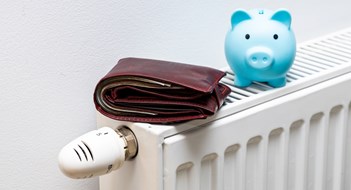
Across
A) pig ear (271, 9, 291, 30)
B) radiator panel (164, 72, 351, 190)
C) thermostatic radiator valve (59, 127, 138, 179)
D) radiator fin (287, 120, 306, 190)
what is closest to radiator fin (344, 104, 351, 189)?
radiator panel (164, 72, 351, 190)

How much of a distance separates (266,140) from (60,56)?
30 centimetres

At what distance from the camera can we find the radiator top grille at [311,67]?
35.1 inches

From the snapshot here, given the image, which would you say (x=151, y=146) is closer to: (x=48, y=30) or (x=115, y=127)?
(x=115, y=127)

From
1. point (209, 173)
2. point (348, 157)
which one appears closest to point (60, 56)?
point (209, 173)

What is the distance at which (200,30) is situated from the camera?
0.96m

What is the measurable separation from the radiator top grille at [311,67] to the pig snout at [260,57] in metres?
0.06

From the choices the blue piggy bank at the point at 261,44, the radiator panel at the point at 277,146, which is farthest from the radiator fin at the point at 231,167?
the blue piggy bank at the point at 261,44

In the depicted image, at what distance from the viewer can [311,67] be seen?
0.98 metres

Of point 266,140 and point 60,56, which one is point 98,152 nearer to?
point 60,56

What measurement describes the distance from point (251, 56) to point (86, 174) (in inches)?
9.9

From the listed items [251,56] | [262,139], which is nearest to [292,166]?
[262,139]

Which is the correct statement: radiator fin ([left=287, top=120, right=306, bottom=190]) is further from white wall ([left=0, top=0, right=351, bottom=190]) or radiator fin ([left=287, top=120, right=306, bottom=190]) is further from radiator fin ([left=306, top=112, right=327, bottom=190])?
white wall ([left=0, top=0, right=351, bottom=190])

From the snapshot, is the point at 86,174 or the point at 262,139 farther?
the point at 262,139

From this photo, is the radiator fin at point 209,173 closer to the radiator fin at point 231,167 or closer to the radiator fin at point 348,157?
the radiator fin at point 231,167
